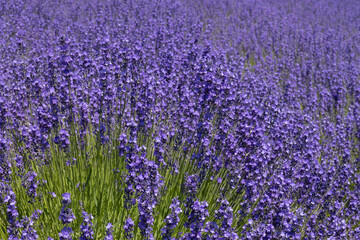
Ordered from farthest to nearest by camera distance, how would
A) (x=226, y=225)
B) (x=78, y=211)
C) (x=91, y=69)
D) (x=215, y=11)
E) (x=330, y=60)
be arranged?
(x=215, y=11)
(x=330, y=60)
(x=91, y=69)
(x=78, y=211)
(x=226, y=225)

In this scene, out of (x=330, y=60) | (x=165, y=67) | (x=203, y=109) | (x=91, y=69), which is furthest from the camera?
(x=330, y=60)

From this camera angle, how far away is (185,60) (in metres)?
4.42

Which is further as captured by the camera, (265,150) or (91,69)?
(91,69)

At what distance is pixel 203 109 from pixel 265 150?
2.34 feet

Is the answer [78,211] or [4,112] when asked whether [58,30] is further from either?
[78,211]

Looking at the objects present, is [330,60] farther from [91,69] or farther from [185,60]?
[91,69]

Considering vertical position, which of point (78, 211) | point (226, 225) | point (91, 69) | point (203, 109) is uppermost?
point (91, 69)

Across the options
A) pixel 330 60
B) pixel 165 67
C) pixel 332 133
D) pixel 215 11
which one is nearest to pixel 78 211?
pixel 165 67

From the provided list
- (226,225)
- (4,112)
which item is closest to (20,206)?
(4,112)

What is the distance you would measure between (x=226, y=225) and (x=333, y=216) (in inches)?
56.7

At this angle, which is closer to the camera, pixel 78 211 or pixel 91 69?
pixel 78 211

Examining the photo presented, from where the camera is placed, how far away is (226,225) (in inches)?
86.0

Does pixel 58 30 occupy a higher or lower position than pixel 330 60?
lower

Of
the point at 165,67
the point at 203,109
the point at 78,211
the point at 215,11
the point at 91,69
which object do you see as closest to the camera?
the point at 78,211
